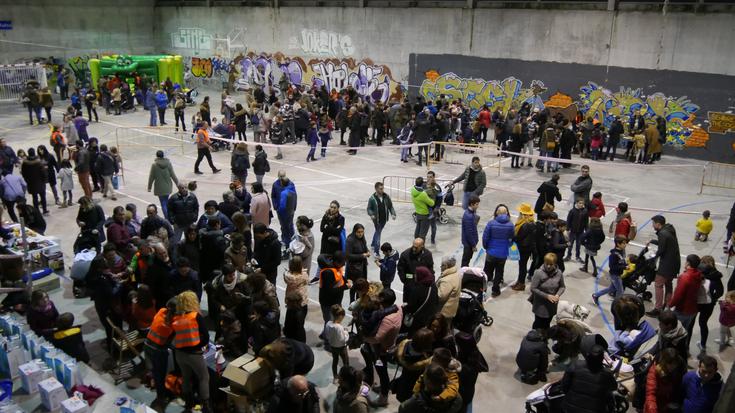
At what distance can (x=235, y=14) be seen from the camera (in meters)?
33.4

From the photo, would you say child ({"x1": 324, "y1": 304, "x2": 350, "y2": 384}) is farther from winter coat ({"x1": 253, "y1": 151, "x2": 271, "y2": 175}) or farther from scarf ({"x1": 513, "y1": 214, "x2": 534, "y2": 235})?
winter coat ({"x1": 253, "y1": 151, "x2": 271, "y2": 175})

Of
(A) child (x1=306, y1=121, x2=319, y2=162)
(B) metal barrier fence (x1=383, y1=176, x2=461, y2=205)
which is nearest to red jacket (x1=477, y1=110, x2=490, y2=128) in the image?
(B) metal barrier fence (x1=383, y1=176, x2=461, y2=205)

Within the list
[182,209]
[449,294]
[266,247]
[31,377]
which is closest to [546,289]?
[449,294]

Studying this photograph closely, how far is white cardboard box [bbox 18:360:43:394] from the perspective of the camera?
703cm

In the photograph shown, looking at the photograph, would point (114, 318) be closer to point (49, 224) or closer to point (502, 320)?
point (502, 320)

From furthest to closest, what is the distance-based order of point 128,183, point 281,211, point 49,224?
1. point 128,183
2. point 49,224
3. point 281,211

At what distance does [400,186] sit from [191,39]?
24.2 m

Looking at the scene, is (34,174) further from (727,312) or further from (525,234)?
(727,312)

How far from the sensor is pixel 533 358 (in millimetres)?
7812

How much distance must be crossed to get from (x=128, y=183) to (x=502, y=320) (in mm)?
11827

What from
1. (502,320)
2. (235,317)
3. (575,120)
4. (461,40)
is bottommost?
(502,320)

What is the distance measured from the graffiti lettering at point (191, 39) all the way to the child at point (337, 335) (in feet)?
102

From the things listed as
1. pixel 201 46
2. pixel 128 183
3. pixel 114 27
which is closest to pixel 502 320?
pixel 128 183

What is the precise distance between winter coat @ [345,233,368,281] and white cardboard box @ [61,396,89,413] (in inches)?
151
